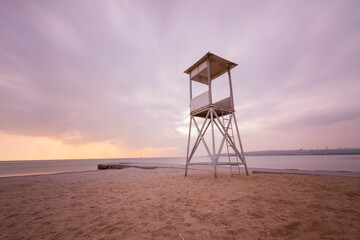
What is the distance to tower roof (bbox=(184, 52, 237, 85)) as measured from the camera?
8109 mm

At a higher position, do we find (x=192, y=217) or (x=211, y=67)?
(x=211, y=67)

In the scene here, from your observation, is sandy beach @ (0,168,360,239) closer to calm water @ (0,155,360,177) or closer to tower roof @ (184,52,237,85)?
tower roof @ (184,52,237,85)

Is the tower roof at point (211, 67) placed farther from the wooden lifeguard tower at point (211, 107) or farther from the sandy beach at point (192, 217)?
the sandy beach at point (192, 217)

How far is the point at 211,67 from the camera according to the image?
8.74 m

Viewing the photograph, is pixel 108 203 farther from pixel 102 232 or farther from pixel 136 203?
pixel 102 232

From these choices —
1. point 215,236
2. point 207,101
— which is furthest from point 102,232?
point 207,101

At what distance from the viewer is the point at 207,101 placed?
7.85 meters

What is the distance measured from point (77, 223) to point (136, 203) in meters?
1.33

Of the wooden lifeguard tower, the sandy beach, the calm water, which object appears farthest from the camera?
the calm water

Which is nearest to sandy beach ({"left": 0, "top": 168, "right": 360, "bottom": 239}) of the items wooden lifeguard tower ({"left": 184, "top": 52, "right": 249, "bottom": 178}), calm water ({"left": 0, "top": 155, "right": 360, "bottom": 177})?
wooden lifeguard tower ({"left": 184, "top": 52, "right": 249, "bottom": 178})

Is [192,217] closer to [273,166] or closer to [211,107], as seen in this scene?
[211,107]

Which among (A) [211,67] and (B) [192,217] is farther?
(A) [211,67]

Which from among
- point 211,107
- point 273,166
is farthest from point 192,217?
point 273,166

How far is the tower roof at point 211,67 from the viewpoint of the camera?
811 cm
